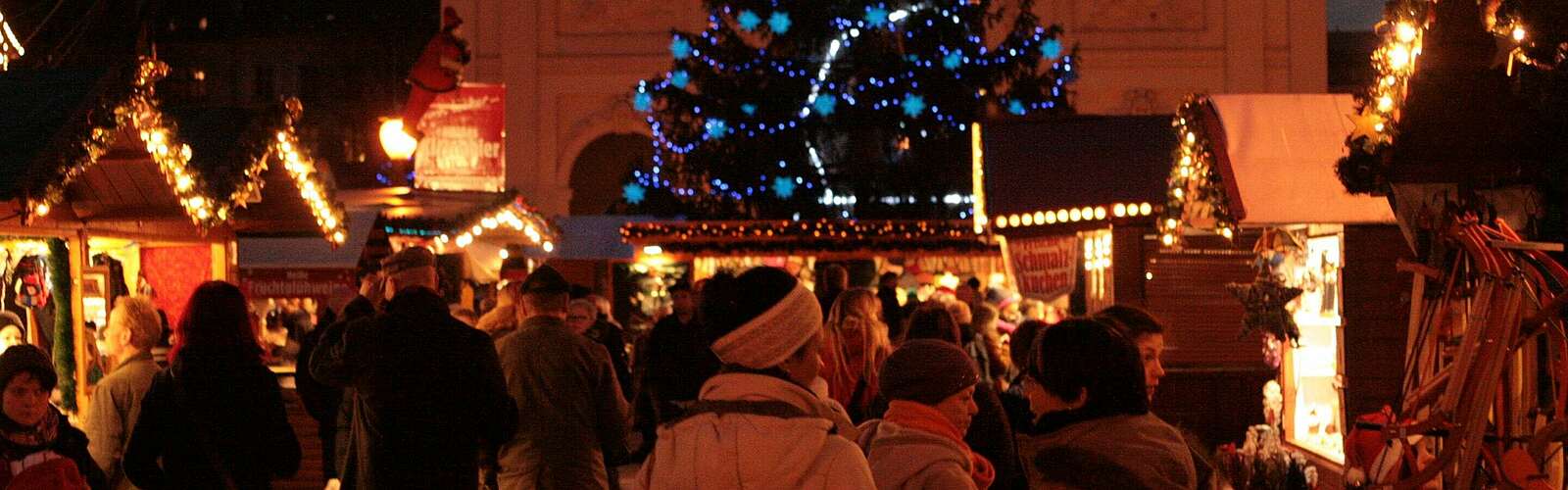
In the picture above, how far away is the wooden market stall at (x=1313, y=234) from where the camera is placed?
30.3 ft

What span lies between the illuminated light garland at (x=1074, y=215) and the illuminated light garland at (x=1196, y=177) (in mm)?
1897

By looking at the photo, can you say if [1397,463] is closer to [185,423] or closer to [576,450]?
[576,450]

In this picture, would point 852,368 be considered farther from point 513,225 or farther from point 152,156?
point 513,225

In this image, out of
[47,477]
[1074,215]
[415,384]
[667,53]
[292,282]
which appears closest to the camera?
[47,477]

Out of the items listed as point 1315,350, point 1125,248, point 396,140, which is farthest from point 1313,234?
point 396,140

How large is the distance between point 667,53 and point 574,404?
32519 mm

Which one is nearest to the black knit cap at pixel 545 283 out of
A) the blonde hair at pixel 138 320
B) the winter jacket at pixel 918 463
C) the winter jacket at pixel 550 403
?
the winter jacket at pixel 550 403

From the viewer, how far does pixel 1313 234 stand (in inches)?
400

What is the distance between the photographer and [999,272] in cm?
2352

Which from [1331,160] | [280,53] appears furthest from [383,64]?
[1331,160]

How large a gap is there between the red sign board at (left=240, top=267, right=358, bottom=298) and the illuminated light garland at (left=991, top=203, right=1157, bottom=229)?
769 centimetres

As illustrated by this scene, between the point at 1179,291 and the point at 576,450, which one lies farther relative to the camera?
the point at 1179,291

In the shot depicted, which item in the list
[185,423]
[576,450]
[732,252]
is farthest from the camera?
[732,252]

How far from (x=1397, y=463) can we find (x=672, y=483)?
3.88m
